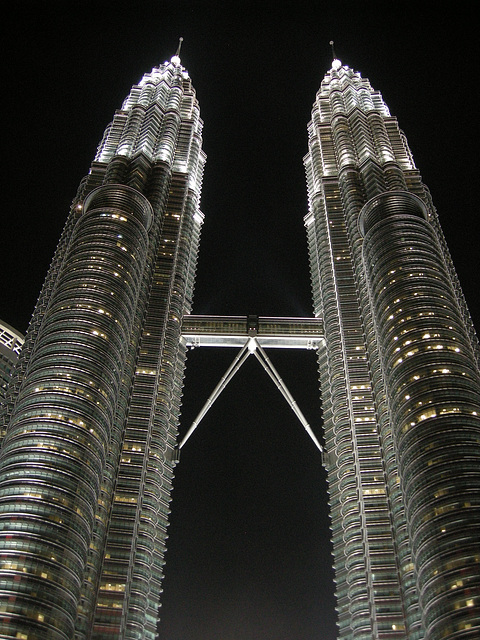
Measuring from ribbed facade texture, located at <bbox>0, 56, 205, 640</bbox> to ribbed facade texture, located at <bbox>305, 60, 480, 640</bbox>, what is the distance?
26514 millimetres

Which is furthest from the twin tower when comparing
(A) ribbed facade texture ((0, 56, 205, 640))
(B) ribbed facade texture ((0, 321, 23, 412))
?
(B) ribbed facade texture ((0, 321, 23, 412))

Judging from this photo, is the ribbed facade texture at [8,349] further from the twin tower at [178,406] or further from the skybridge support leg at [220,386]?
the skybridge support leg at [220,386]

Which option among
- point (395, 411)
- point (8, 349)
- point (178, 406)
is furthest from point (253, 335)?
point (8, 349)

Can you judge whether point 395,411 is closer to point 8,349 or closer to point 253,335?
point 253,335

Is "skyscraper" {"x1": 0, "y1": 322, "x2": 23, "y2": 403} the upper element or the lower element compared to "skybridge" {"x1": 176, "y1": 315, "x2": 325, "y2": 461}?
upper

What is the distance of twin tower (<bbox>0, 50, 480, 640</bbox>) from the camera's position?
75.1 metres

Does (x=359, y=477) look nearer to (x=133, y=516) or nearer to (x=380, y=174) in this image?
(x=133, y=516)

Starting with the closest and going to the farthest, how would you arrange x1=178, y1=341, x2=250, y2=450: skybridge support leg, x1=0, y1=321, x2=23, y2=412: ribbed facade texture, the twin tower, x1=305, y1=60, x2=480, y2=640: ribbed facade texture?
x1=305, y1=60, x2=480, y2=640: ribbed facade texture
the twin tower
x1=178, y1=341, x2=250, y2=450: skybridge support leg
x1=0, y1=321, x2=23, y2=412: ribbed facade texture

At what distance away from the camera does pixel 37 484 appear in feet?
259

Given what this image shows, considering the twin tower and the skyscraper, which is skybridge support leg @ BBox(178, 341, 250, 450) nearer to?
the twin tower

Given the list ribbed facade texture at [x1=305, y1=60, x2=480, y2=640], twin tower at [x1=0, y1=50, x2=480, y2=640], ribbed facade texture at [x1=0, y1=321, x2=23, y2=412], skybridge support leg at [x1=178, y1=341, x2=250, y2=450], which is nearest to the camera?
ribbed facade texture at [x1=305, y1=60, x2=480, y2=640]

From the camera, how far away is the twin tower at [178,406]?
7506 cm

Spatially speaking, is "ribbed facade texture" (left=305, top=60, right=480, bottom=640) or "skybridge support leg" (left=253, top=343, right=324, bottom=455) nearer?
"ribbed facade texture" (left=305, top=60, right=480, bottom=640)

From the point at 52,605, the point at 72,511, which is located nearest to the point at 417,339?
the point at 72,511
